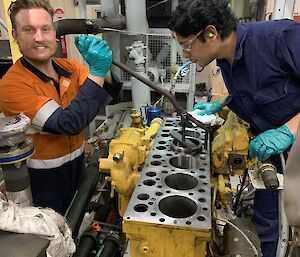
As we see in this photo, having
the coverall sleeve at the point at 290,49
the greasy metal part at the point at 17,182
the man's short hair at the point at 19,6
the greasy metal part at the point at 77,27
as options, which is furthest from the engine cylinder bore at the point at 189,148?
the man's short hair at the point at 19,6

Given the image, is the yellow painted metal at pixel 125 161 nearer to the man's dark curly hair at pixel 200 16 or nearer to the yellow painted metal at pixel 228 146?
the yellow painted metal at pixel 228 146

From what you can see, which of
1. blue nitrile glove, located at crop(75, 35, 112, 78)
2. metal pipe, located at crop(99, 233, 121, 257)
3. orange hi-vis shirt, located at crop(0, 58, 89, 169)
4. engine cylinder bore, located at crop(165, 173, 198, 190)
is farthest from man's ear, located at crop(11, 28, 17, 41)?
metal pipe, located at crop(99, 233, 121, 257)

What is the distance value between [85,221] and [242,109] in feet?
3.50

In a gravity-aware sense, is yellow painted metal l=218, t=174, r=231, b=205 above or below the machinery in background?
below

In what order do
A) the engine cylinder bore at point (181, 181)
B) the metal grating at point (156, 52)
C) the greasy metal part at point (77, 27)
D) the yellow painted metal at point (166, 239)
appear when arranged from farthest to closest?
the metal grating at point (156, 52), the greasy metal part at point (77, 27), the engine cylinder bore at point (181, 181), the yellow painted metal at point (166, 239)

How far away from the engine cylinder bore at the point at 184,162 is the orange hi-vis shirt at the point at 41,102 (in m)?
0.59

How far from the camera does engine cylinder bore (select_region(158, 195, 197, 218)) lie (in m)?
0.93

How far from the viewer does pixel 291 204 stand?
0.47 metres

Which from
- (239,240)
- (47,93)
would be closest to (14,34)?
(47,93)

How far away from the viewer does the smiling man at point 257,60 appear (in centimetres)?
126

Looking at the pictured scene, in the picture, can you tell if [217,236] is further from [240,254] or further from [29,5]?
[29,5]

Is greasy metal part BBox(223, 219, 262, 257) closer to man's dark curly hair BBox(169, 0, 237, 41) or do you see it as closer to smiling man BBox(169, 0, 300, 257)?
smiling man BBox(169, 0, 300, 257)

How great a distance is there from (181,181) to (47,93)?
774mm

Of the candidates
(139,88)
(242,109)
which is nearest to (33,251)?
(242,109)
